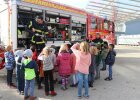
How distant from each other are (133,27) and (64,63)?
6464 cm

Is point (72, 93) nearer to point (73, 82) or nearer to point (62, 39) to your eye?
point (73, 82)

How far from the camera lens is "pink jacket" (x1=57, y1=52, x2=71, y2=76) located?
866cm

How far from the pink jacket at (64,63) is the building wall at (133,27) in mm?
61957

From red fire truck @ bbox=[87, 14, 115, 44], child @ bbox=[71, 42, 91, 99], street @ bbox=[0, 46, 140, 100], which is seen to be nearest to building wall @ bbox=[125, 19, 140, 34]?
red fire truck @ bbox=[87, 14, 115, 44]

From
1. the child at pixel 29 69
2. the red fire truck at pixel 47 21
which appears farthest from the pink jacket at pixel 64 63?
the red fire truck at pixel 47 21

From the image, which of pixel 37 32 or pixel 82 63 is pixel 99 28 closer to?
pixel 37 32

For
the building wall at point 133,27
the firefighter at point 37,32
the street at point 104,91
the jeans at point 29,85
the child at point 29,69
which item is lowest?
the street at point 104,91

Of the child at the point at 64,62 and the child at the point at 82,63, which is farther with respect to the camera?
the child at the point at 64,62

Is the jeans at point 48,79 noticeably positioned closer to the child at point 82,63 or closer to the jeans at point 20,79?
the jeans at point 20,79

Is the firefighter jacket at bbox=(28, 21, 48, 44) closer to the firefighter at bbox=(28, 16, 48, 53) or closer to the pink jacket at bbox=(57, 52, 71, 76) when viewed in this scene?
the firefighter at bbox=(28, 16, 48, 53)

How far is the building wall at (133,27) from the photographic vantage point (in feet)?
228

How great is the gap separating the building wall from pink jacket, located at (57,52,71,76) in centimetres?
6196

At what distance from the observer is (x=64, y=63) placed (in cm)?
868

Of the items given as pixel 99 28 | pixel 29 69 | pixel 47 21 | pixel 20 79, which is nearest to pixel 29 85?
pixel 29 69
